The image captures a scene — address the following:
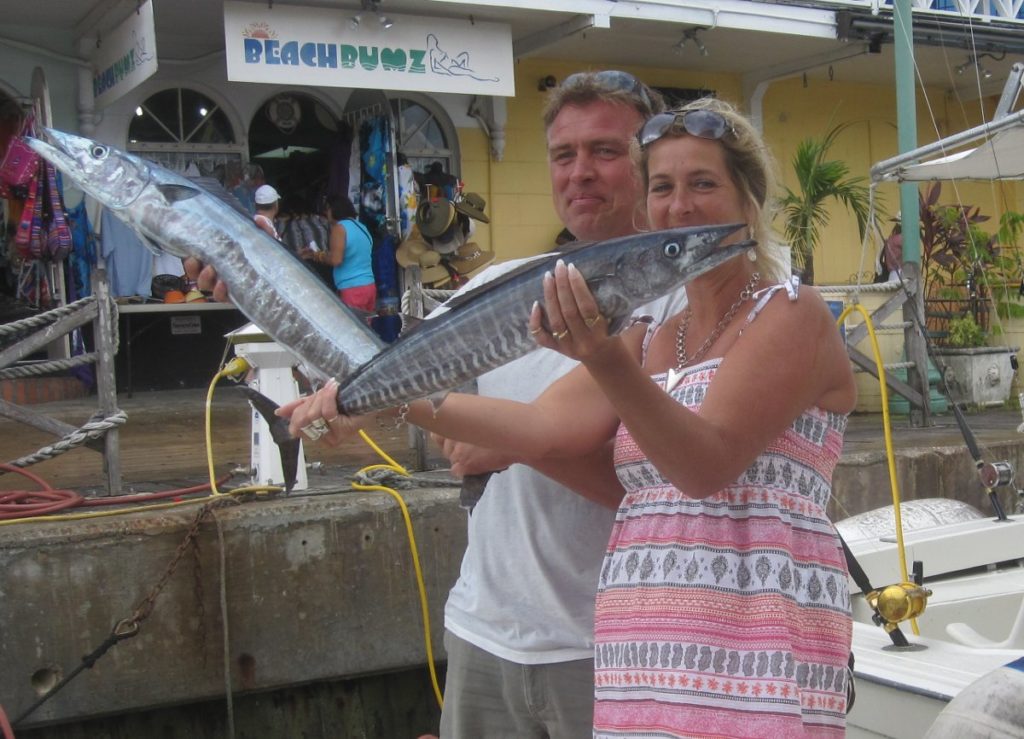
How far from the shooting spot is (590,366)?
64.1 inches

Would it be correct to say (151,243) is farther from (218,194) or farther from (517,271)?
(517,271)

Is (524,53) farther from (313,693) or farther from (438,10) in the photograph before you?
(313,693)

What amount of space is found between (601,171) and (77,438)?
3710 millimetres

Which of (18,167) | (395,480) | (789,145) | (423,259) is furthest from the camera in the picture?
(789,145)

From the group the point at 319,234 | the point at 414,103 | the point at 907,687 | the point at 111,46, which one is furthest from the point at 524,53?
the point at 907,687

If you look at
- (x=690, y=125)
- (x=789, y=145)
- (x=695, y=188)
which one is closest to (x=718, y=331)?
(x=695, y=188)

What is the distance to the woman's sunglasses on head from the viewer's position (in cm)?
188

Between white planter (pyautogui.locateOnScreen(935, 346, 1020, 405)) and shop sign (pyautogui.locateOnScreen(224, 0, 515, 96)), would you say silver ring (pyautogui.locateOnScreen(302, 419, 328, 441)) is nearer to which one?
shop sign (pyautogui.locateOnScreen(224, 0, 515, 96))

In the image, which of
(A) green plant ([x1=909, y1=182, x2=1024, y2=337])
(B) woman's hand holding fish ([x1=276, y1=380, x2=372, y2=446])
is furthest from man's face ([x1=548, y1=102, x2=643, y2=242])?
(A) green plant ([x1=909, y1=182, x2=1024, y2=337])

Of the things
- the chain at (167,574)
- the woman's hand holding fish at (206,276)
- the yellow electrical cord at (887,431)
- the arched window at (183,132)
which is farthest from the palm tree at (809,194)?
the woman's hand holding fish at (206,276)

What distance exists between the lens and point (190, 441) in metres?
7.44

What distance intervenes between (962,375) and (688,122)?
942 cm

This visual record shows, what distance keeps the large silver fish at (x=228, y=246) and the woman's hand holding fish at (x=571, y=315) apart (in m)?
0.42

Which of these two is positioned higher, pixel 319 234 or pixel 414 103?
pixel 414 103
